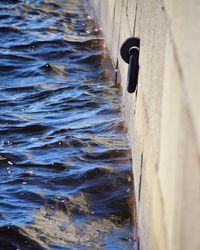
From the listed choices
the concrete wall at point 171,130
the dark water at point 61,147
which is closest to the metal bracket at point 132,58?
the concrete wall at point 171,130

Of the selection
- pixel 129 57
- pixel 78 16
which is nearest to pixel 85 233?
pixel 129 57

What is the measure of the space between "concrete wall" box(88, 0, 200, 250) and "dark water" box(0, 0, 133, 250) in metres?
0.76

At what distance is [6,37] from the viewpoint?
42.3 feet

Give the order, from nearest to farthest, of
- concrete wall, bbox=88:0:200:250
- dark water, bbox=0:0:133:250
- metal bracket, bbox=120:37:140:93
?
1. concrete wall, bbox=88:0:200:250
2. dark water, bbox=0:0:133:250
3. metal bracket, bbox=120:37:140:93

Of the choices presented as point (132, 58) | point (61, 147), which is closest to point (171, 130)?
point (132, 58)

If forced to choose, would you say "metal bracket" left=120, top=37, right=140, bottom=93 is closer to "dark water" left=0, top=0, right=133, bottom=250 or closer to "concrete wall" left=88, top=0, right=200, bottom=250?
"concrete wall" left=88, top=0, right=200, bottom=250

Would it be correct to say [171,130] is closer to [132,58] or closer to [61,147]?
[132,58]

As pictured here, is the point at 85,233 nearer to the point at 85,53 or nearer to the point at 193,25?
the point at 193,25

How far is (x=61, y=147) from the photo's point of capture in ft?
23.9

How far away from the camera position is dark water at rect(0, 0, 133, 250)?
5323mm

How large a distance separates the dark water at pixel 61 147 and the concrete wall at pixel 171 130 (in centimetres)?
76

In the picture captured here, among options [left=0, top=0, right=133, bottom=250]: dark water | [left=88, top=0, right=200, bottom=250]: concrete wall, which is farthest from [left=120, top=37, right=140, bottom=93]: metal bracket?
[left=0, top=0, right=133, bottom=250]: dark water

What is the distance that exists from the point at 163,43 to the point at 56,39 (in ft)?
29.3

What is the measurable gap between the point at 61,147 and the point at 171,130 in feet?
14.4
